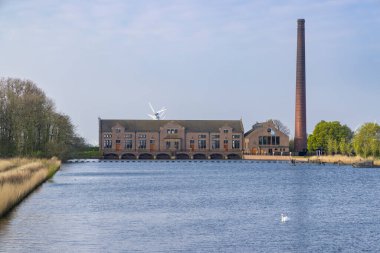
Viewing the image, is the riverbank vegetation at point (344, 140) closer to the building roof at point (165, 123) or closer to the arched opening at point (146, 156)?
the building roof at point (165, 123)

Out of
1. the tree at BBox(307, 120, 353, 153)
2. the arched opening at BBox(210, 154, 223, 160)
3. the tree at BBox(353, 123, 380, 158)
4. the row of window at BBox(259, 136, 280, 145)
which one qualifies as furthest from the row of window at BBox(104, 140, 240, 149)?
the tree at BBox(353, 123, 380, 158)

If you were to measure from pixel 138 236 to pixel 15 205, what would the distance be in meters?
11.5

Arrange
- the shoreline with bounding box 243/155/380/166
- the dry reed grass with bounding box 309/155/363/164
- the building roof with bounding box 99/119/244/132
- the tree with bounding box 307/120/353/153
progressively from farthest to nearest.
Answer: the building roof with bounding box 99/119/244/132
the tree with bounding box 307/120/353/153
the dry reed grass with bounding box 309/155/363/164
the shoreline with bounding box 243/155/380/166

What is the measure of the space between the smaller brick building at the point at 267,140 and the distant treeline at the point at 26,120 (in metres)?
56.3

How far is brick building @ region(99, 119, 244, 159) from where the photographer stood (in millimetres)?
138625

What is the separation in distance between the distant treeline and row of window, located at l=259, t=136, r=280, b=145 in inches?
2246

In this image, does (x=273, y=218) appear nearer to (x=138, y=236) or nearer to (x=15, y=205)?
(x=138, y=236)

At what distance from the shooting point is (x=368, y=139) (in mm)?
104312

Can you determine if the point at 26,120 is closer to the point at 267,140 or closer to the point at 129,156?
the point at 129,156

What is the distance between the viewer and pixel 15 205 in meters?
35.1

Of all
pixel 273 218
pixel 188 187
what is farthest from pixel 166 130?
pixel 273 218

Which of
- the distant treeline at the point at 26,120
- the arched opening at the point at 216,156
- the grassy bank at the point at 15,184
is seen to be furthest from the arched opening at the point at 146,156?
the grassy bank at the point at 15,184

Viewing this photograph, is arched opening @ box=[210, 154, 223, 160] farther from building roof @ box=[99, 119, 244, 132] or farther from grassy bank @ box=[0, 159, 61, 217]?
grassy bank @ box=[0, 159, 61, 217]

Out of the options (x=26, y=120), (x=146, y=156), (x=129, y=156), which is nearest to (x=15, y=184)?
(x=26, y=120)
